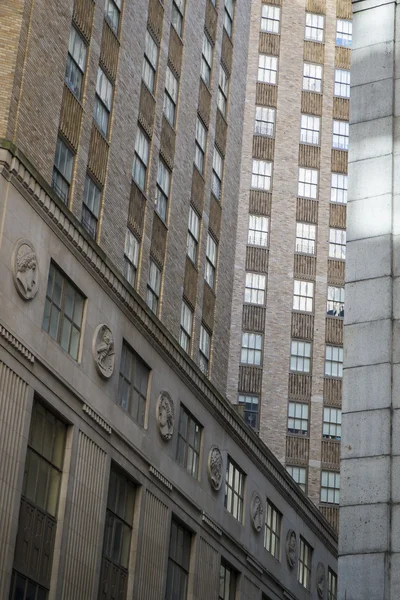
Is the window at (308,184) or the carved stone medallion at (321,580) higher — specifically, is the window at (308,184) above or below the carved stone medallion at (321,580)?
above

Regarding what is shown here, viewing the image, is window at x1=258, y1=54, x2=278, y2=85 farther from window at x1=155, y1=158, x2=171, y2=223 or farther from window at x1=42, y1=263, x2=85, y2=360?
window at x1=42, y1=263, x2=85, y2=360

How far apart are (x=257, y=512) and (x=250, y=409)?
21.3 meters

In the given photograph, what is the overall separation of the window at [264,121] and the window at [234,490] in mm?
34242

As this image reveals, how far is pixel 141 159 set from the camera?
3941 cm

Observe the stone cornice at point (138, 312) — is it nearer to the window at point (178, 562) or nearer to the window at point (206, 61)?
the window at point (178, 562)

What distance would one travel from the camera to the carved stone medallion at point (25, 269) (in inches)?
1115

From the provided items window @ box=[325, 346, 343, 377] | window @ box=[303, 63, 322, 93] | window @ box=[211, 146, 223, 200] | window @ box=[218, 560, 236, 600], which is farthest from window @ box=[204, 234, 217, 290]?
window @ box=[303, 63, 322, 93]

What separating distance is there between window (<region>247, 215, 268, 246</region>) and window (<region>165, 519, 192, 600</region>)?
34.8 metres

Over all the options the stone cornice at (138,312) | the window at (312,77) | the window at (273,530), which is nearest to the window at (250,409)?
the stone cornice at (138,312)

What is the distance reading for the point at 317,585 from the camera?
54000mm

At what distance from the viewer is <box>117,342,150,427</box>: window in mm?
34781

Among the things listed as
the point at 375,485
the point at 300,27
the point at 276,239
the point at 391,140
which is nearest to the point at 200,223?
the point at 391,140

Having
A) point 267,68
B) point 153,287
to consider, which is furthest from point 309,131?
point 153,287

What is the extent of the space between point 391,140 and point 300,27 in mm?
52071
